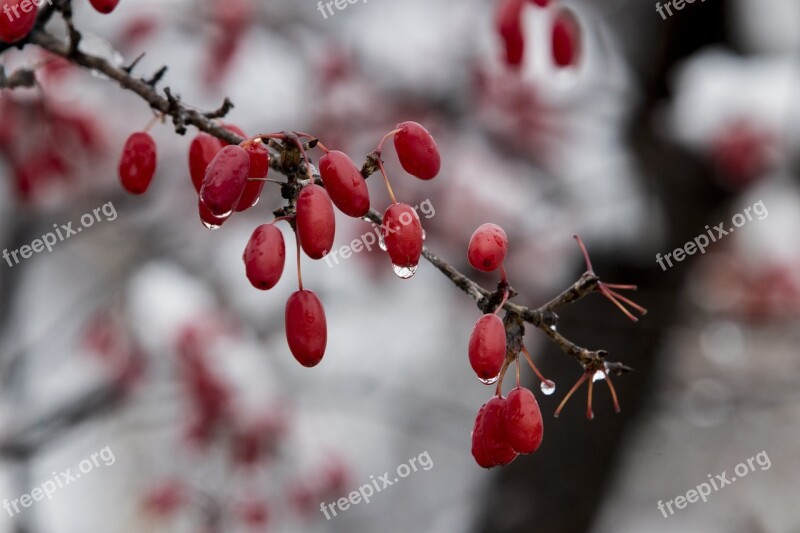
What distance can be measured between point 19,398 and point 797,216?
415cm

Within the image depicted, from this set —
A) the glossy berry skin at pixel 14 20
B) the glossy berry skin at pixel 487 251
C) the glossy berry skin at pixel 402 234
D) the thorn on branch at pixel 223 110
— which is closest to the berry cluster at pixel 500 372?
the glossy berry skin at pixel 487 251

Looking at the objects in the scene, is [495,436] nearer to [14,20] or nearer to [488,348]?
[488,348]

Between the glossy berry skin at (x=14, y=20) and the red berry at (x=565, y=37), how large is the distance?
140 centimetres

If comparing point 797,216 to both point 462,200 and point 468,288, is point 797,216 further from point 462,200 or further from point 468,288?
point 468,288

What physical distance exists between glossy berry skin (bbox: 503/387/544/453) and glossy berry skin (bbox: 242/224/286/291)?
31cm

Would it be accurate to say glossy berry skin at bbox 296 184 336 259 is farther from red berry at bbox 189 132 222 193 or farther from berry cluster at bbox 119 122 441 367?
red berry at bbox 189 132 222 193

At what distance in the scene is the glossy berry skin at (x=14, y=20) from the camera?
3.18 ft

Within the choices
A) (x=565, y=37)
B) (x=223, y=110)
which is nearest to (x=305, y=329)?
(x=223, y=110)

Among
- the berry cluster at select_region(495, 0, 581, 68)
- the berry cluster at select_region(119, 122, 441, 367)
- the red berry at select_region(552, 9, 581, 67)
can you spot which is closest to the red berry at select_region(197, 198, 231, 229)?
the berry cluster at select_region(119, 122, 441, 367)

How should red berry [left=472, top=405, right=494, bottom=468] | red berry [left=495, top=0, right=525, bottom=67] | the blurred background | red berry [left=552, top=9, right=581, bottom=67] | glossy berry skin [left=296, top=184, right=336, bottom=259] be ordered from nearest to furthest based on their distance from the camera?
glossy berry skin [left=296, top=184, right=336, bottom=259], red berry [left=472, top=405, right=494, bottom=468], red berry [left=495, top=0, right=525, bottom=67], red berry [left=552, top=9, right=581, bottom=67], the blurred background

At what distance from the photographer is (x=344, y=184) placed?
0.85 metres

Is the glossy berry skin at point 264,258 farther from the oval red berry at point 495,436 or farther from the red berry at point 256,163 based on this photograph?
the oval red berry at point 495,436

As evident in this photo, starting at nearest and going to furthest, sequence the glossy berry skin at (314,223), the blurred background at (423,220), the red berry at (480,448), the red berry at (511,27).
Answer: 1. the glossy berry skin at (314,223)
2. the red berry at (480,448)
3. the red berry at (511,27)
4. the blurred background at (423,220)

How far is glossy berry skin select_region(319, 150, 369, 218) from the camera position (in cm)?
85
